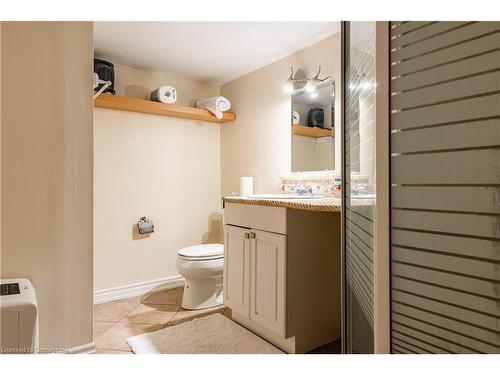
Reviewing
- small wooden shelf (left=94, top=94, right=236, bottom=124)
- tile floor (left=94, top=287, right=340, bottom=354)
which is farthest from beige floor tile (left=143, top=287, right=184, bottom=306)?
small wooden shelf (left=94, top=94, right=236, bottom=124)

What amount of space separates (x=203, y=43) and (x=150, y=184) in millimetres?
1352

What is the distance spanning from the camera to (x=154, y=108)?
9.18ft

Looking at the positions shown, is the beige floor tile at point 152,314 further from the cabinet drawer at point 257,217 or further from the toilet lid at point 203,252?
the cabinet drawer at point 257,217

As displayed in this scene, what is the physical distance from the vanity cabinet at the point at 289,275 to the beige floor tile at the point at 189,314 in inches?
17.4

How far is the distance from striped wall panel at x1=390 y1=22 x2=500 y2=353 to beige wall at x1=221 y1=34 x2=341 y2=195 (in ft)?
5.52

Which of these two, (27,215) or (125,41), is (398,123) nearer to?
(27,215)

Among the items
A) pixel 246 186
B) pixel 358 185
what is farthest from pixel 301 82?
pixel 358 185

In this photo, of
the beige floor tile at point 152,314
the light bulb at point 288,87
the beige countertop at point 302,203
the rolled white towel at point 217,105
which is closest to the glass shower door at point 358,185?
the beige countertop at point 302,203

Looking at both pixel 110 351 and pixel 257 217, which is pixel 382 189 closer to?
pixel 257 217

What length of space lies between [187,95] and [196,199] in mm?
1085

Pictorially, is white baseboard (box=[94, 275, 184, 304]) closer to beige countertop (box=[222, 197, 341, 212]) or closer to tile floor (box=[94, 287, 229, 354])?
tile floor (box=[94, 287, 229, 354])
